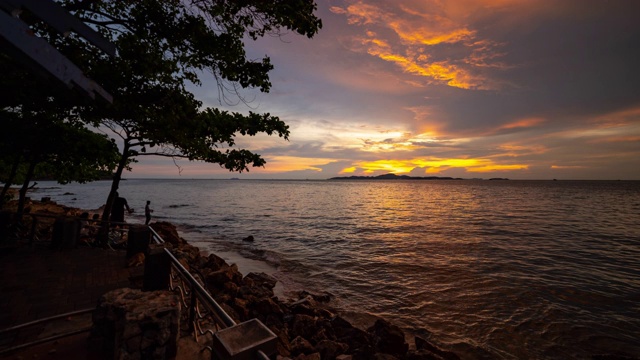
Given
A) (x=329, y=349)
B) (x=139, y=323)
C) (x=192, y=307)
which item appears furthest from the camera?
(x=329, y=349)

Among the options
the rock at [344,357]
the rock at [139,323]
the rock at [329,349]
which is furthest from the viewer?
the rock at [329,349]

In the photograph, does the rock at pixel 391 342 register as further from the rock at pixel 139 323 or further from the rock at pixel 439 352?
the rock at pixel 139 323

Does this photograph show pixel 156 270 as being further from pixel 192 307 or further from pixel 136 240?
pixel 136 240

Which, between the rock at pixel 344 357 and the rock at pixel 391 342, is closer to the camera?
the rock at pixel 344 357

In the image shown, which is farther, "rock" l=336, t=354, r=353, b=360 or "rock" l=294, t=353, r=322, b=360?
"rock" l=336, t=354, r=353, b=360

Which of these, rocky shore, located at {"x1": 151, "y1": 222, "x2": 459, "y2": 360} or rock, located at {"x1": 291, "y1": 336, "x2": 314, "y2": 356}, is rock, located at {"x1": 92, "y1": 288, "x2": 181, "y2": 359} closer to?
rocky shore, located at {"x1": 151, "y1": 222, "x2": 459, "y2": 360}

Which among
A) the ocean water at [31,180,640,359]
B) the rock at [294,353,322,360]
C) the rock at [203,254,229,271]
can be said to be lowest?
the ocean water at [31,180,640,359]

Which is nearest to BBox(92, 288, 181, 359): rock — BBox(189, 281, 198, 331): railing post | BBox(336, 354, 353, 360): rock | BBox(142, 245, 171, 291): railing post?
BBox(189, 281, 198, 331): railing post

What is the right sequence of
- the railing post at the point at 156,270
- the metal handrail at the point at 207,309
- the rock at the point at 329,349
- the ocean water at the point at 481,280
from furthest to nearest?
the ocean water at the point at 481,280 < the rock at the point at 329,349 < the railing post at the point at 156,270 < the metal handrail at the point at 207,309

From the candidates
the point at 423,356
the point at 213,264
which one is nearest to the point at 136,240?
the point at 213,264

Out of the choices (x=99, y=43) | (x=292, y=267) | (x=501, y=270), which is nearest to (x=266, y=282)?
(x=292, y=267)

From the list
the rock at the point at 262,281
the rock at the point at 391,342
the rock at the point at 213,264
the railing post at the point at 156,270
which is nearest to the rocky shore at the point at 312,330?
the rock at the point at 391,342

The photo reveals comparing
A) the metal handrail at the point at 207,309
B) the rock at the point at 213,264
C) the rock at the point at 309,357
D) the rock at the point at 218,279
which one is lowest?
the rock at the point at 309,357

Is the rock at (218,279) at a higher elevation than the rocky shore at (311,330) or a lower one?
higher
